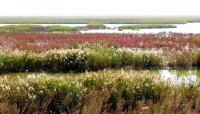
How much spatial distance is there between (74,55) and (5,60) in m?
3.10

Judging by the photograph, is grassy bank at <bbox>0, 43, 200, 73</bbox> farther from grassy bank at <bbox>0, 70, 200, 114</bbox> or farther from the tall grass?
grassy bank at <bbox>0, 70, 200, 114</bbox>

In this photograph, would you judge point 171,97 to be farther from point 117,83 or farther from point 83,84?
point 83,84

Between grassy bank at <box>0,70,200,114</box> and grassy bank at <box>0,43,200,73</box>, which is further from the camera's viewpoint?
grassy bank at <box>0,43,200,73</box>

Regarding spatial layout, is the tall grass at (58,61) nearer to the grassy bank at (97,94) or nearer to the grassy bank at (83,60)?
the grassy bank at (83,60)

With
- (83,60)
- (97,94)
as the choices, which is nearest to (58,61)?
(83,60)

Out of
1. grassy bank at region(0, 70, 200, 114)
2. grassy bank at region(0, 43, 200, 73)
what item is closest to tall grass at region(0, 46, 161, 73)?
grassy bank at region(0, 43, 200, 73)

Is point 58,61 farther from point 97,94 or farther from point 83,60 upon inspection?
point 97,94

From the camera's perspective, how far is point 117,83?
456 inches

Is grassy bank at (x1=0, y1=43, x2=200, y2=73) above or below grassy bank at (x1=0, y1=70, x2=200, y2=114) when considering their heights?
below

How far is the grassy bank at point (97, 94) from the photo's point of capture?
993 cm

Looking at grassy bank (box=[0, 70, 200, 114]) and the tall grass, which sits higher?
grassy bank (box=[0, 70, 200, 114])

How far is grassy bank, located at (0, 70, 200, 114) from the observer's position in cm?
993

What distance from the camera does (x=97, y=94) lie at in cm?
1060

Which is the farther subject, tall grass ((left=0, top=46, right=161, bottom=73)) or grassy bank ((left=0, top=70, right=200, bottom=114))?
tall grass ((left=0, top=46, right=161, bottom=73))
